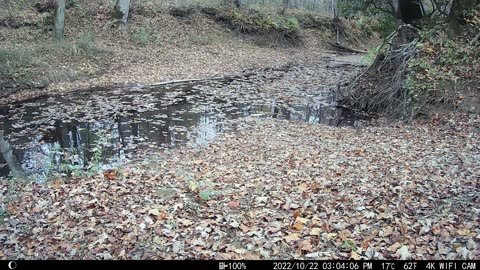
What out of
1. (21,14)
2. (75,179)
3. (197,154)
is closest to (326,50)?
(21,14)

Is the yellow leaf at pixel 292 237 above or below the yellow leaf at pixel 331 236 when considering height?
below

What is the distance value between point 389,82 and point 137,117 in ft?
31.0

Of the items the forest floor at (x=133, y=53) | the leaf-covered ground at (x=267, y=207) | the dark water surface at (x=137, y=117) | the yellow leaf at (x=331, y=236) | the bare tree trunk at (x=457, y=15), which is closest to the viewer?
the leaf-covered ground at (x=267, y=207)

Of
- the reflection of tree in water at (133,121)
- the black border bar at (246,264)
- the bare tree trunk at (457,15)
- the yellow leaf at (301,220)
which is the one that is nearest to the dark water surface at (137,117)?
the reflection of tree in water at (133,121)

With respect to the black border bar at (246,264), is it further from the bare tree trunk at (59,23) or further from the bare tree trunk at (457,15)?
the bare tree trunk at (59,23)

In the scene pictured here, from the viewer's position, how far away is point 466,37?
12.8 metres

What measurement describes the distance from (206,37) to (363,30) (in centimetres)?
2060

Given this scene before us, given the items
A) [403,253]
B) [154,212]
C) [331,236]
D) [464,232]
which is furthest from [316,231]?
[154,212]

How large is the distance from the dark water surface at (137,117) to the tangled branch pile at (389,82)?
40.1 inches

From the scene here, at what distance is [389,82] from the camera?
13.8 metres

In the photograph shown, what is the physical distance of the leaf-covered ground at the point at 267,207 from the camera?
4.76 m

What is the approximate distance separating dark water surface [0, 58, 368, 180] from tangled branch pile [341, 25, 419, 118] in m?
1.02

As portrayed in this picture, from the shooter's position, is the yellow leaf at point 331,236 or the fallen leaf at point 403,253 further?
the yellow leaf at point 331,236

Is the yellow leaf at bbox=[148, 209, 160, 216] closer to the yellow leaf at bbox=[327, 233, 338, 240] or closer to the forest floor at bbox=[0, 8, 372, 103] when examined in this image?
the yellow leaf at bbox=[327, 233, 338, 240]
